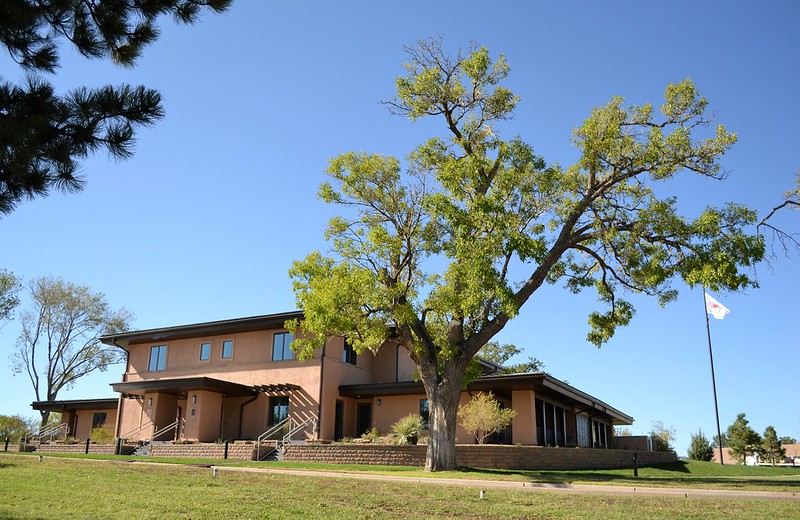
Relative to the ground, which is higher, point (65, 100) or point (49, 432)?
point (65, 100)

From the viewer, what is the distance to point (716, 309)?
1432 inches

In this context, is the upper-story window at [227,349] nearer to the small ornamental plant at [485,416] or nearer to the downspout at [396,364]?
the downspout at [396,364]

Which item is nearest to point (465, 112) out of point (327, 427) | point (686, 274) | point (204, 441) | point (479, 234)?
point (479, 234)

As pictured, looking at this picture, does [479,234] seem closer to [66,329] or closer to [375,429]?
[375,429]

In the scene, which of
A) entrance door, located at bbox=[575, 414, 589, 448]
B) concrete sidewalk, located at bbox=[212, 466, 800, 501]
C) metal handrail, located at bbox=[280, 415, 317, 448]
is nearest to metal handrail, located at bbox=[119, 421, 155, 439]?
metal handrail, located at bbox=[280, 415, 317, 448]

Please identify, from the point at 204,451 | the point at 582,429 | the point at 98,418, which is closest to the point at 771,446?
the point at 582,429

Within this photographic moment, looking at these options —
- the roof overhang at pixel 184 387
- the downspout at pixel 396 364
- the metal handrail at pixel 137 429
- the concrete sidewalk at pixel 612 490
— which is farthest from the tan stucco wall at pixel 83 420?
the concrete sidewalk at pixel 612 490

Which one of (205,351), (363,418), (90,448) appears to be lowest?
(90,448)

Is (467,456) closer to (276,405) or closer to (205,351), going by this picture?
(276,405)

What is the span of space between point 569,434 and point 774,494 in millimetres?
20235

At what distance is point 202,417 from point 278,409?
3316 mm

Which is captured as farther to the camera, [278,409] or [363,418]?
[363,418]

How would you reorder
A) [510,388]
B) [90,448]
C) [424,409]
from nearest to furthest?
[510,388], [424,409], [90,448]

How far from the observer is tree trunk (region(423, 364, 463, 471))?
19.7 meters
